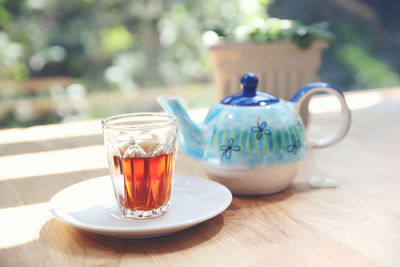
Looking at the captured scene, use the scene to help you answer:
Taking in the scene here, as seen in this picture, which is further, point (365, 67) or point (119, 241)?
point (365, 67)

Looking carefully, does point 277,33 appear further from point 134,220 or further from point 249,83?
point 134,220

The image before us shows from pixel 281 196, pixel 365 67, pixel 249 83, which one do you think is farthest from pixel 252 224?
pixel 365 67

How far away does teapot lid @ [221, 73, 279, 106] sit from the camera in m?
0.69

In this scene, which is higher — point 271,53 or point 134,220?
point 271,53

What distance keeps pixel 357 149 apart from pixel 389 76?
4.45 metres

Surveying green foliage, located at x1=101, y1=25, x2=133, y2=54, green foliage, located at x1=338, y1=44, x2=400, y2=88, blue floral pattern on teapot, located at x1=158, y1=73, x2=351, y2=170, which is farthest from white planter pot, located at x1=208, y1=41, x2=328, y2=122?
green foliage, located at x1=338, y1=44, x2=400, y2=88

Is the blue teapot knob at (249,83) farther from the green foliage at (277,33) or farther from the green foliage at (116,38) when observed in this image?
the green foliage at (116,38)

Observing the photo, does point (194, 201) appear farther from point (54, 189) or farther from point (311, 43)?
point (311, 43)

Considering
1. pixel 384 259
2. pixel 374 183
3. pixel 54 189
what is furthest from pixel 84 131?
pixel 384 259

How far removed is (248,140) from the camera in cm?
66

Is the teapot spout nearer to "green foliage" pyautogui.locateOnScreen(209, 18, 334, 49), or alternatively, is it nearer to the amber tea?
the amber tea

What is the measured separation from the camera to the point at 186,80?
4656 millimetres

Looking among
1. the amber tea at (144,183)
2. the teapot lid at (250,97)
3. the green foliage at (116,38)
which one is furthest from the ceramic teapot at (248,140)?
the green foliage at (116,38)

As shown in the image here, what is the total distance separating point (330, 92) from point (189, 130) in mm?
244
